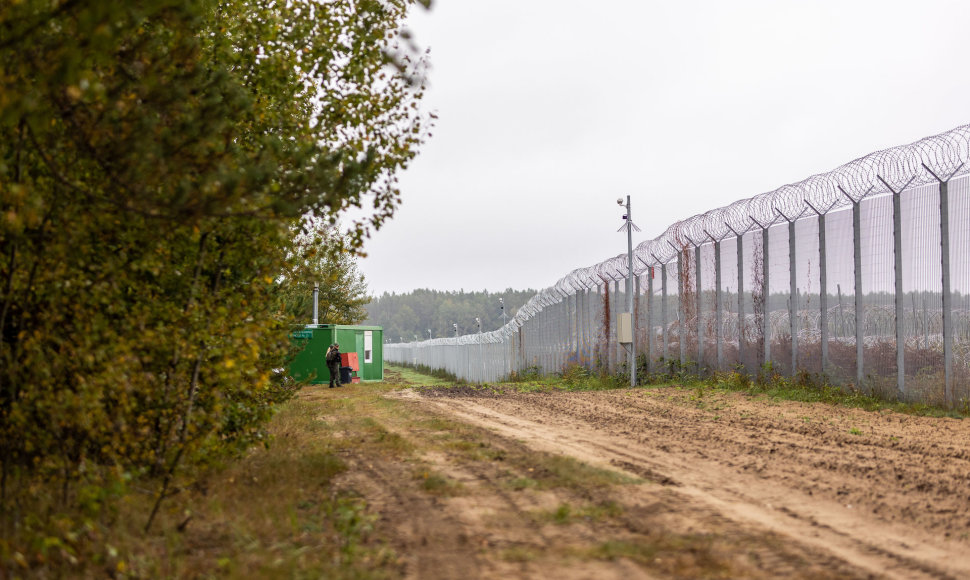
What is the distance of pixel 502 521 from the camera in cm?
607

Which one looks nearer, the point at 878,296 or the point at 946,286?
the point at 946,286

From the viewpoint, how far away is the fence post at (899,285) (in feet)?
46.1

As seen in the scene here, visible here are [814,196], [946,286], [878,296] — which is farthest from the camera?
[814,196]

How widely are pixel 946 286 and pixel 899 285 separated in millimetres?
1161

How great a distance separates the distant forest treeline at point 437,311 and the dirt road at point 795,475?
150869mm

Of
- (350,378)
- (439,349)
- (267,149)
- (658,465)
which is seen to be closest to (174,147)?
(267,149)

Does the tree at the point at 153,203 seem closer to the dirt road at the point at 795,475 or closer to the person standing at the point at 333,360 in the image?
the dirt road at the point at 795,475

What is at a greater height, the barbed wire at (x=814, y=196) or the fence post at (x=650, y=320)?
the barbed wire at (x=814, y=196)

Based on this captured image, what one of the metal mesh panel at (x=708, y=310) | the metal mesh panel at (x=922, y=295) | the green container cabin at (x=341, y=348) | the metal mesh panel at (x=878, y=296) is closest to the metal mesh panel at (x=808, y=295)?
the metal mesh panel at (x=878, y=296)

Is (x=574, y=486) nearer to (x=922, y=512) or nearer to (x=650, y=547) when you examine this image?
(x=650, y=547)

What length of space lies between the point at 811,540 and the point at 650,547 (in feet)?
3.53

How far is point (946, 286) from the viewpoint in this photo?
13227 millimetres

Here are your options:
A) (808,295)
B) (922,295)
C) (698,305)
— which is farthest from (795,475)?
(698,305)

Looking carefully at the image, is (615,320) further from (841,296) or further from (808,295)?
(841,296)
